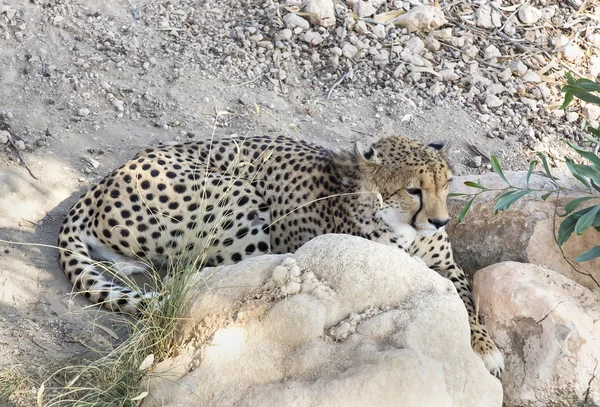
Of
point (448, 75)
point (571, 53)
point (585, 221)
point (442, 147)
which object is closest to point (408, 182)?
point (442, 147)

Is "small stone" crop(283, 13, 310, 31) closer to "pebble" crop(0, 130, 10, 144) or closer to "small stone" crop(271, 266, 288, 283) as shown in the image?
"pebble" crop(0, 130, 10, 144)

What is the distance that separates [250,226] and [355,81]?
2.19 meters

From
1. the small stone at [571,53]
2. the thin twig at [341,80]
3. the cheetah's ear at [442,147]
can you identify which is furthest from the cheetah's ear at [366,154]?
the small stone at [571,53]

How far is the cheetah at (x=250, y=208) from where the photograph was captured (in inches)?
163

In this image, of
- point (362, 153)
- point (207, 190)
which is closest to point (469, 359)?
point (362, 153)

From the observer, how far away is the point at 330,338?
326cm

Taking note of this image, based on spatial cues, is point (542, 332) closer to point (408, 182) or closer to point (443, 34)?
point (408, 182)

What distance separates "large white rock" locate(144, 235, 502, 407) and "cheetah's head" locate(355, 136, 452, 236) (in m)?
0.57

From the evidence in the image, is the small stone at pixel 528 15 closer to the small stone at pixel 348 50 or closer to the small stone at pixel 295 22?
the small stone at pixel 348 50

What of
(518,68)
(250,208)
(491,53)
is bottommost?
(518,68)

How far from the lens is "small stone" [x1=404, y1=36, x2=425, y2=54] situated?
6609 millimetres

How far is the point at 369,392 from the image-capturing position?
9.71ft

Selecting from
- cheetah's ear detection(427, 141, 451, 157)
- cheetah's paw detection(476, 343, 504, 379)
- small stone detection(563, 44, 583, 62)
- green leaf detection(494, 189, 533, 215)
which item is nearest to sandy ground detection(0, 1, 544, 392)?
cheetah's ear detection(427, 141, 451, 157)

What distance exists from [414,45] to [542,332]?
3.57m
